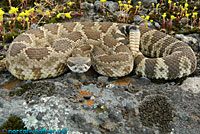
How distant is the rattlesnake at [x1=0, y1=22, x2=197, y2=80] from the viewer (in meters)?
4.86

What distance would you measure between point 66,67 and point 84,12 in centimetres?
402

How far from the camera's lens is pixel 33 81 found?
4844 mm

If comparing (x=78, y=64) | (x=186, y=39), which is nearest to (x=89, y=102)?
(x=78, y=64)

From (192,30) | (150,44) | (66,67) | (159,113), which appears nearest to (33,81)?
(66,67)

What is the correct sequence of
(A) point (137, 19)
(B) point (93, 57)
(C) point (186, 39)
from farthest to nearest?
(A) point (137, 19), (C) point (186, 39), (B) point (93, 57)

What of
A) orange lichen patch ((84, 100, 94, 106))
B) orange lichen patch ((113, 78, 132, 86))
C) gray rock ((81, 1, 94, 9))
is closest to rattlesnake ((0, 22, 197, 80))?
orange lichen patch ((113, 78, 132, 86))

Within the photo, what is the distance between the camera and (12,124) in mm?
3414

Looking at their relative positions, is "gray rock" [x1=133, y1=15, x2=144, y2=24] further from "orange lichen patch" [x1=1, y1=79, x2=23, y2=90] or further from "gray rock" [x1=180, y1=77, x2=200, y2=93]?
"orange lichen patch" [x1=1, y1=79, x2=23, y2=90]

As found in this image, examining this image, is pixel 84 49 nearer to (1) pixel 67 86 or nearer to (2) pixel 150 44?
(1) pixel 67 86

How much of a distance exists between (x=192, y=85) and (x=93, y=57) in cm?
237

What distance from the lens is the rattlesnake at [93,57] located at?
4863 mm

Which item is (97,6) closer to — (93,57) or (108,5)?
(108,5)

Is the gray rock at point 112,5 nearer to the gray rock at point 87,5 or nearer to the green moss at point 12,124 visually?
the gray rock at point 87,5

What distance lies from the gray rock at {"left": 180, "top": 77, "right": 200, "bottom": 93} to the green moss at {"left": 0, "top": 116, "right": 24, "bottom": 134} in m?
3.37
